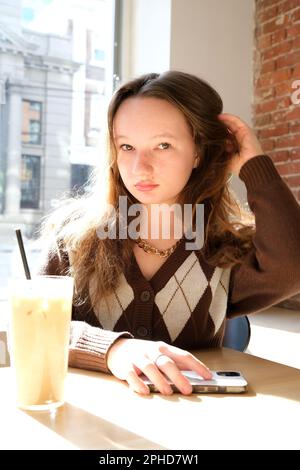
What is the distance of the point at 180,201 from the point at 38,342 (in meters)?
0.72

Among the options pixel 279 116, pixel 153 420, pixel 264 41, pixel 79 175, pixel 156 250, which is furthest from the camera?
pixel 264 41

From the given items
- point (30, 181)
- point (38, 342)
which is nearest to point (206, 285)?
point (38, 342)

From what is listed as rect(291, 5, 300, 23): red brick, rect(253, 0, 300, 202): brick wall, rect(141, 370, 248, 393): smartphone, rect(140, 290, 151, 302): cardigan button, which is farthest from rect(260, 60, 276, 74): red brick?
rect(141, 370, 248, 393): smartphone

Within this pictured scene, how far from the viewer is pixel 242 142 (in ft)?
4.05

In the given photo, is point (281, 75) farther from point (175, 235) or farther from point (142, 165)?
point (142, 165)

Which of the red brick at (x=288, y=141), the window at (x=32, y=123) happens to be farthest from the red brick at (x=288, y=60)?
the window at (x=32, y=123)

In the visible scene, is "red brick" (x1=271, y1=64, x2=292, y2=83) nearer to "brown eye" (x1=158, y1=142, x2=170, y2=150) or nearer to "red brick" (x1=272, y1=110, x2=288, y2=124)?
"red brick" (x1=272, y1=110, x2=288, y2=124)

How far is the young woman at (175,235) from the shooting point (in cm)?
109

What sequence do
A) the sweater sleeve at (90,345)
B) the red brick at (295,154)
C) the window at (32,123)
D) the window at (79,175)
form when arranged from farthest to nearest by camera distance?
1. the red brick at (295,154)
2. the window at (79,175)
3. the window at (32,123)
4. the sweater sleeve at (90,345)

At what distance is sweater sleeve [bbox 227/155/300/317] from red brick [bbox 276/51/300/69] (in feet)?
6.73

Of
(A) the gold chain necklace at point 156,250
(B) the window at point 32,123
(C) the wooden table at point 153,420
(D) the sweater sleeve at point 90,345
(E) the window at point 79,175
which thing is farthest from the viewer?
(E) the window at point 79,175

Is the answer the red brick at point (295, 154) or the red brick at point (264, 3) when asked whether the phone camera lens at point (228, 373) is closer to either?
the red brick at point (295, 154)

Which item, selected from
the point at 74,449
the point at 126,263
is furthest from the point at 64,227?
the point at 74,449
